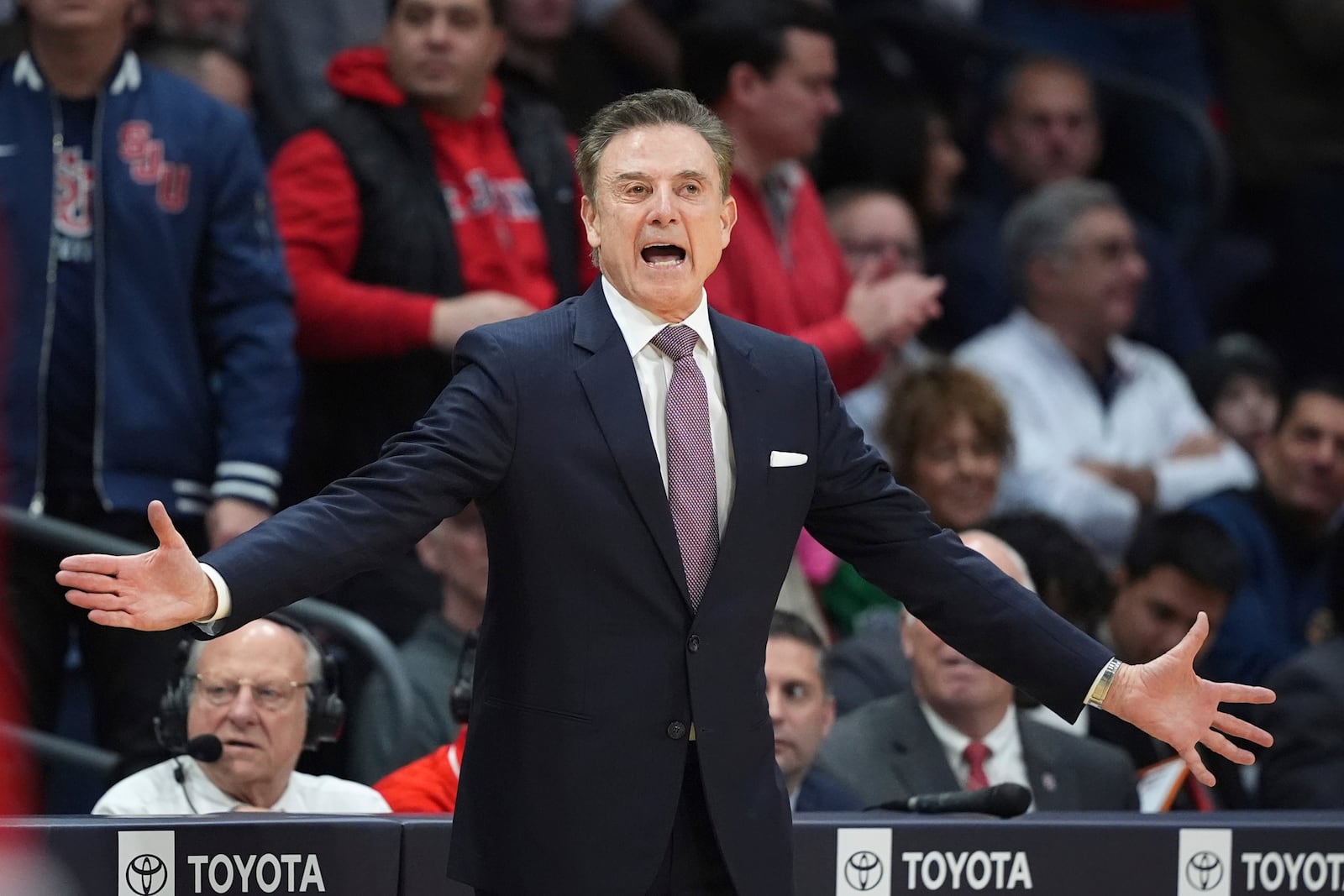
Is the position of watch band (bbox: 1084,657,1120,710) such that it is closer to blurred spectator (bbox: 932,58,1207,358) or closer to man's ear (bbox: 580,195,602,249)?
man's ear (bbox: 580,195,602,249)

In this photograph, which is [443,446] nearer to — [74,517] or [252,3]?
[74,517]

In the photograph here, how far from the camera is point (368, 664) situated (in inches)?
208

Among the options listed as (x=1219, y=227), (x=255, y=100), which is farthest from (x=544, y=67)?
(x=1219, y=227)

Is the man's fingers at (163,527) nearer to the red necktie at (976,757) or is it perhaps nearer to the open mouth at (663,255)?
the open mouth at (663,255)

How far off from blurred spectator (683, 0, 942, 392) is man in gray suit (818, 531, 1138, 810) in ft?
3.92

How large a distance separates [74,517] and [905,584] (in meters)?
2.43

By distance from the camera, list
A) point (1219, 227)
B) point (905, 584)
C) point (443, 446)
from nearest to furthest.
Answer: point (443, 446) → point (905, 584) → point (1219, 227)

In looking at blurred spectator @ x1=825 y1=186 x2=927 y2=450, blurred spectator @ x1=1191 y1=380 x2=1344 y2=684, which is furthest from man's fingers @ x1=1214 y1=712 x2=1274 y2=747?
blurred spectator @ x1=825 y1=186 x2=927 y2=450

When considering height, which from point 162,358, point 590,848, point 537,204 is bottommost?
point 590,848

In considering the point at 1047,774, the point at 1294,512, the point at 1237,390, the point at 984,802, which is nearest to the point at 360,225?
the point at 1047,774

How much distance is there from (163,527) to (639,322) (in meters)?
0.75

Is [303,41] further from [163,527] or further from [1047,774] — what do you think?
[163,527]

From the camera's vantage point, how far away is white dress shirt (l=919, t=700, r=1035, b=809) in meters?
5.02

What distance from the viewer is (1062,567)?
5852 millimetres
